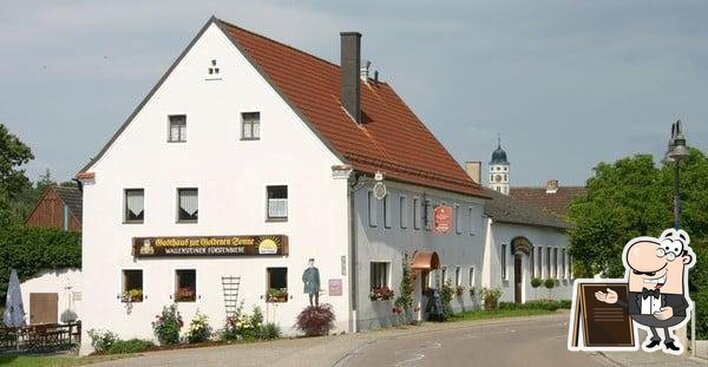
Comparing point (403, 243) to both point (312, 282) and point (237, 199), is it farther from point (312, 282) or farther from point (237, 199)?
point (312, 282)

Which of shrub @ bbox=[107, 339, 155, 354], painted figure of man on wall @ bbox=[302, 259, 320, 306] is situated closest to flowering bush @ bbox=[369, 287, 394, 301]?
painted figure of man on wall @ bbox=[302, 259, 320, 306]

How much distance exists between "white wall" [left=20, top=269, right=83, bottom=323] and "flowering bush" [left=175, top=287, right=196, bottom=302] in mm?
7726

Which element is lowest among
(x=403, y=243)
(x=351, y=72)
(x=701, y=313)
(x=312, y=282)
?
(x=701, y=313)

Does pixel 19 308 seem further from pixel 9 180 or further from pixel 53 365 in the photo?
pixel 9 180

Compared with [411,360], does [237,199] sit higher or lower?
→ higher

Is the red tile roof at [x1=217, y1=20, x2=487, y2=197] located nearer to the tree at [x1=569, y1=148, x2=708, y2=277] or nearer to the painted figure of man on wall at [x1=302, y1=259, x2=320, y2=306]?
the painted figure of man on wall at [x1=302, y1=259, x2=320, y2=306]

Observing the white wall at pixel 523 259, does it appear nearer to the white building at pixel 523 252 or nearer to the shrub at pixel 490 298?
the white building at pixel 523 252

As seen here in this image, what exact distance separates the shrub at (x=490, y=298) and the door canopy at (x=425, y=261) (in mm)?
9087

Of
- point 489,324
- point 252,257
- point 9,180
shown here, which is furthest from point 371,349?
point 9,180

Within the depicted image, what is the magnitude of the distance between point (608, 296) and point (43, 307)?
119 feet

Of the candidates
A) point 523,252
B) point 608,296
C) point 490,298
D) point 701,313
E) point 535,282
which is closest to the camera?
point 608,296

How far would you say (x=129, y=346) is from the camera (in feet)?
138

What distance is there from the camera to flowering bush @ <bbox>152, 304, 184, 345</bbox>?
4269cm

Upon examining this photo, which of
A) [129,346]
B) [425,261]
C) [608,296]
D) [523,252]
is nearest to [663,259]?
[608,296]
